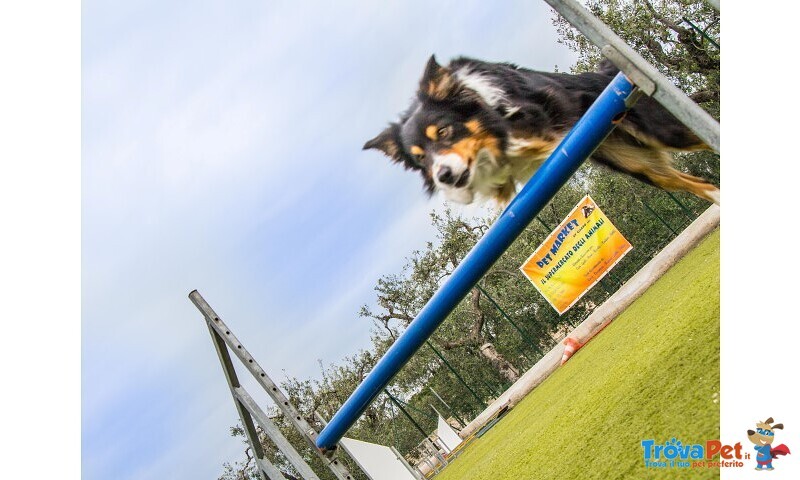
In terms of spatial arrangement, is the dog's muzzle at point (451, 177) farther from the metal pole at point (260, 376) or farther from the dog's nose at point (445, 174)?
the metal pole at point (260, 376)

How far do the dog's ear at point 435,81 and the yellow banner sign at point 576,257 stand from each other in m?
4.78

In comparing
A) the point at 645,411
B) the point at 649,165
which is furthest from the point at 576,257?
the point at 645,411

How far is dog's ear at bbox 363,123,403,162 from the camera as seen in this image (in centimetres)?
561

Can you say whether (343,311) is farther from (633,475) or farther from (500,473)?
(633,475)

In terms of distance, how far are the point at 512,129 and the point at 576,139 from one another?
3.49m

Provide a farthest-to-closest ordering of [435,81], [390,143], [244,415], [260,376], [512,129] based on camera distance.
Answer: [390,143] → [435,81] → [512,129] → [244,415] → [260,376]

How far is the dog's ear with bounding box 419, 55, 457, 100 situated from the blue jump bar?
3367 mm

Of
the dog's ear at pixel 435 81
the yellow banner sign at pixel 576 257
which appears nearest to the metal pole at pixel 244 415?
the dog's ear at pixel 435 81

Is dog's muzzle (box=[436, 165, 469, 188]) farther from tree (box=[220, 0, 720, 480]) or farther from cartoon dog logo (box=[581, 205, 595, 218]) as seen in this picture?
tree (box=[220, 0, 720, 480])

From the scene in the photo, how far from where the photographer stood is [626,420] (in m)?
2.31

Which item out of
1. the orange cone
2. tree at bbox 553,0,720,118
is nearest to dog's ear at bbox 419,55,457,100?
the orange cone
